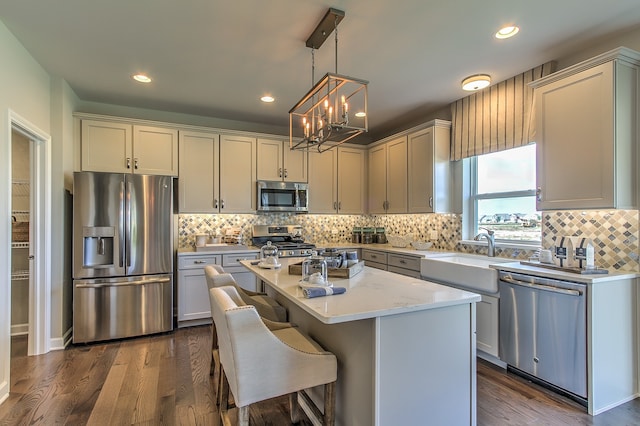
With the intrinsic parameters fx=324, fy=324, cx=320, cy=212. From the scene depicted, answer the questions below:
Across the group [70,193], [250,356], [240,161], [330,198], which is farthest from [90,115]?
[250,356]

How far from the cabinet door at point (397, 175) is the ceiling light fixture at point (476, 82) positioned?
1.17 meters

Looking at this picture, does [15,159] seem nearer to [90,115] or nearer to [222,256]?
[90,115]

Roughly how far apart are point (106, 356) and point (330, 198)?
10.9 ft

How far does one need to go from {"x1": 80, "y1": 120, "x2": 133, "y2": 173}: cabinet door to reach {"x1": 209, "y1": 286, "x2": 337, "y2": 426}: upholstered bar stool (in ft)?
9.79

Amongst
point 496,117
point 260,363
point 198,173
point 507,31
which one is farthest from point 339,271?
point 198,173

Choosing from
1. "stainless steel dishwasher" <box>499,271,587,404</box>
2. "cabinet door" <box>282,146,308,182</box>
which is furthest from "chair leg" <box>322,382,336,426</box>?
"cabinet door" <box>282,146,308,182</box>

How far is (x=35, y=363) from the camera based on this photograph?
9.69 ft

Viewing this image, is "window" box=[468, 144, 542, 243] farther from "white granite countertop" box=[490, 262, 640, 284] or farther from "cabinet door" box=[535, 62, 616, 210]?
"white granite countertop" box=[490, 262, 640, 284]

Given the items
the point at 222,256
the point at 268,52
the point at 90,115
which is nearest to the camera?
the point at 268,52

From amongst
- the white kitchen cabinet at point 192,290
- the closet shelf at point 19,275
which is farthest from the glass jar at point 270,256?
the closet shelf at point 19,275

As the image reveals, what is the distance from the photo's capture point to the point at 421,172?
162 inches

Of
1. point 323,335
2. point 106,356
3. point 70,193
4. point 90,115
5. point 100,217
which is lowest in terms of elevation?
point 106,356

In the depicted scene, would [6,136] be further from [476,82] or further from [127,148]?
[476,82]

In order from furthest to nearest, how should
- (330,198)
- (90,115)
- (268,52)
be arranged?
(330,198) < (90,115) < (268,52)
